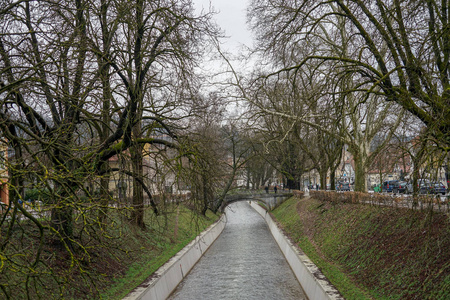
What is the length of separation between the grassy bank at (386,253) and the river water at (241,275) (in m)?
1.68

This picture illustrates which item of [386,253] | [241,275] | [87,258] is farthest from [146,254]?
[386,253]

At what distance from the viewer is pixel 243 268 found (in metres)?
23.4

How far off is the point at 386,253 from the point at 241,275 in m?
9.03

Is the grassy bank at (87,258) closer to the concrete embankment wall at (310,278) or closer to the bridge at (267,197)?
the concrete embankment wall at (310,278)

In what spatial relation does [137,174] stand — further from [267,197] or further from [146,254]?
[267,197]

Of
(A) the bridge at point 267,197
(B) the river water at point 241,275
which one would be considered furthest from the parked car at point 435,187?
(A) the bridge at point 267,197

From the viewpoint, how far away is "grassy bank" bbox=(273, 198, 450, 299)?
10492 millimetres

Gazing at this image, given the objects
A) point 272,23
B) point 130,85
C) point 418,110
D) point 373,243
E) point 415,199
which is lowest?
point 373,243

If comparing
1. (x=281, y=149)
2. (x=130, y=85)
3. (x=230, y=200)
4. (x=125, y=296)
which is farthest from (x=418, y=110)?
(x=230, y=200)

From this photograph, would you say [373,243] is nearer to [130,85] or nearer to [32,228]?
[130,85]

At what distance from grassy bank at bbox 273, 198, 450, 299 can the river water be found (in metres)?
1.68

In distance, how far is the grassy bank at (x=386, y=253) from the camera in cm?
1049

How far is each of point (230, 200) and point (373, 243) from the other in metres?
46.3

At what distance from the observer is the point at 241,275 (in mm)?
21422
